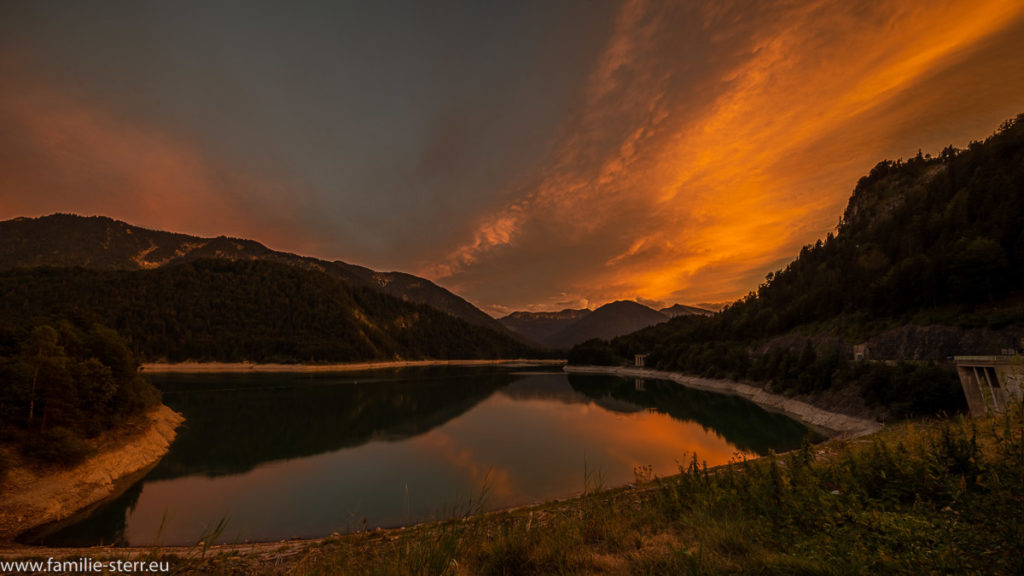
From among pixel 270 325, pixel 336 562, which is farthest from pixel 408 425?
pixel 270 325

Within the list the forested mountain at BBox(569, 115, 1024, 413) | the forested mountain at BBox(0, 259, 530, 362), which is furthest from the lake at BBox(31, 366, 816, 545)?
the forested mountain at BBox(0, 259, 530, 362)

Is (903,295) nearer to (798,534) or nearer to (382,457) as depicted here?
(382,457)

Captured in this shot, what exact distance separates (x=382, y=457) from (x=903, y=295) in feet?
202

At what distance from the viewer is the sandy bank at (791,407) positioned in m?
30.1

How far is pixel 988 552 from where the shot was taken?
10.6 ft

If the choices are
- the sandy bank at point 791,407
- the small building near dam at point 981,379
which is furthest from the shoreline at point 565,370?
the small building near dam at point 981,379

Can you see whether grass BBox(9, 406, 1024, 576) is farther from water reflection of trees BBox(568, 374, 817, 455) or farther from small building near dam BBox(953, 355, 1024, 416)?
small building near dam BBox(953, 355, 1024, 416)

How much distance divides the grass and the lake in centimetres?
106

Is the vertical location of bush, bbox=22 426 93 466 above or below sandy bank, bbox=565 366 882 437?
above

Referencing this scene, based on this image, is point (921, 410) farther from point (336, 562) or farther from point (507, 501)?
point (336, 562)

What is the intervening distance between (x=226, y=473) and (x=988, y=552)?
1221 inches

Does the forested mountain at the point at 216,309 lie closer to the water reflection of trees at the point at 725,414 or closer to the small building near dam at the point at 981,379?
the water reflection of trees at the point at 725,414

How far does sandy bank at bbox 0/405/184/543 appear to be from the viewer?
48.5 feet

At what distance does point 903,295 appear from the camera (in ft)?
158
